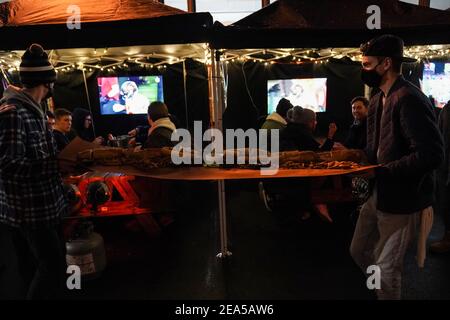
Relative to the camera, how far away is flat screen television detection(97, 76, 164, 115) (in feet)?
24.5

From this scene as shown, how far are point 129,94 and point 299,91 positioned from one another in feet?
12.0

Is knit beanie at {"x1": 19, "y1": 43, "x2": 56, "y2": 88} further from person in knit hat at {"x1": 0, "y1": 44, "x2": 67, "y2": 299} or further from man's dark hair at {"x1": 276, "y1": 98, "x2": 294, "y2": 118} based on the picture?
man's dark hair at {"x1": 276, "y1": 98, "x2": 294, "y2": 118}

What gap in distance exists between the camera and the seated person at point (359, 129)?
14.2ft

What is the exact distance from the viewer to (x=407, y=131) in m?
2.11

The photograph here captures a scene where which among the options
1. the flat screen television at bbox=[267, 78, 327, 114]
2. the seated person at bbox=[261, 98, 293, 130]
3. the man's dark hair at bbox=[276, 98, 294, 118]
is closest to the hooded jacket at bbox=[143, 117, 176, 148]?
the seated person at bbox=[261, 98, 293, 130]

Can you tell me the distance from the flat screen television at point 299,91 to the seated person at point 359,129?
2.83 metres

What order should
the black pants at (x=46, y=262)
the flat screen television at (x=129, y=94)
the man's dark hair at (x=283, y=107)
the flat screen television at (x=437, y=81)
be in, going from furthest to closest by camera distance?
1. the flat screen television at (x=129, y=94)
2. the flat screen television at (x=437, y=81)
3. the man's dark hair at (x=283, y=107)
4. the black pants at (x=46, y=262)

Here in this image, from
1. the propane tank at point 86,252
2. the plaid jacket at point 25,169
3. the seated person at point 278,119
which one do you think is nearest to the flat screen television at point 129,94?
the seated person at point 278,119

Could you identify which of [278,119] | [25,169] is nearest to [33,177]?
[25,169]

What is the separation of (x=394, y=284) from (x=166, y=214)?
3063mm

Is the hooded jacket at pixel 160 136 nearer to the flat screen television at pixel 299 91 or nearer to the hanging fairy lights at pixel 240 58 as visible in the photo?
the hanging fairy lights at pixel 240 58

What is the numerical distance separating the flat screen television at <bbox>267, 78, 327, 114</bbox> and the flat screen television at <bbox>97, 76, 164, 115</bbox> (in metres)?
2.40

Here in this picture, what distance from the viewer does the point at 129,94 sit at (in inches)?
296
